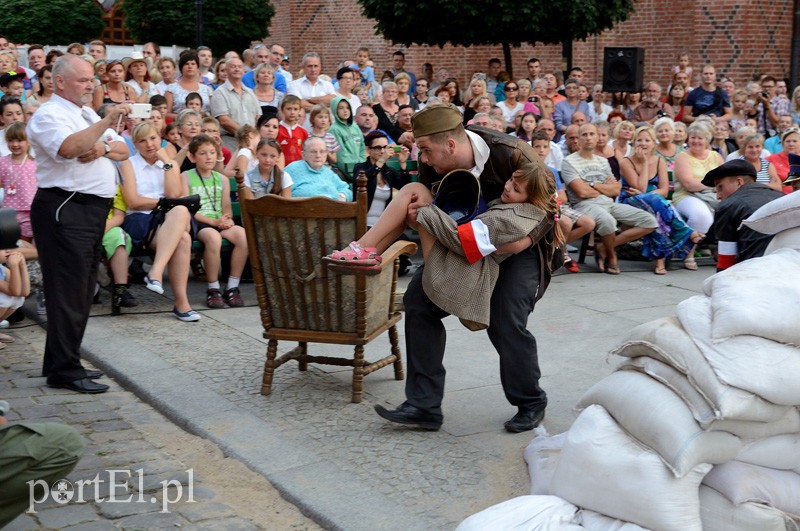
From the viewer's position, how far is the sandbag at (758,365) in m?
3.84

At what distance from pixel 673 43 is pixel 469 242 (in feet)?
58.7

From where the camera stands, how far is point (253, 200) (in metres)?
6.01

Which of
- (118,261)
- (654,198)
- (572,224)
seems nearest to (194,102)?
(118,261)

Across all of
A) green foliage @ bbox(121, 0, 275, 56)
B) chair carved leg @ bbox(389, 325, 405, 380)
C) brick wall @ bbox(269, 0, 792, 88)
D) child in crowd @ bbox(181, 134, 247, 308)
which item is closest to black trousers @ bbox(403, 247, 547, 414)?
chair carved leg @ bbox(389, 325, 405, 380)

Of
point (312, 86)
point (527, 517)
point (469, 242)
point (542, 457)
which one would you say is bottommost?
point (542, 457)

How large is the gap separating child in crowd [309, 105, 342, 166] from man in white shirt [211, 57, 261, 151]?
1.36 meters

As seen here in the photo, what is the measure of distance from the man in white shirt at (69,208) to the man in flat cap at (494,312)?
2026 mm

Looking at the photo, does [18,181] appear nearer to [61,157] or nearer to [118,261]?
[118,261]

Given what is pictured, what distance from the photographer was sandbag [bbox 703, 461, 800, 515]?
3928mm

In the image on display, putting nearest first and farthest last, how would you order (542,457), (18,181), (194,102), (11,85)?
(542,457) < (18,181) < (11,85) < (194,102)

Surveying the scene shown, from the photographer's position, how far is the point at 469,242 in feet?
16.6

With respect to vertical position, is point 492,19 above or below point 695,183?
above

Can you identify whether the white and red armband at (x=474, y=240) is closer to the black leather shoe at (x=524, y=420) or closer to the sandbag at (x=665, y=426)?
the black leather shoe at (x=524, y=420)

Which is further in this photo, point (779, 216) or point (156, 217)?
point (156, 217)
